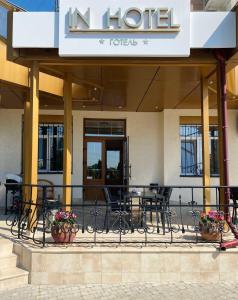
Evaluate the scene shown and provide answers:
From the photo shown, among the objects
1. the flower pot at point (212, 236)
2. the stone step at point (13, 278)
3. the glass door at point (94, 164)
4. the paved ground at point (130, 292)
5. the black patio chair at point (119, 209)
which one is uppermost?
the glass door at point (94, 164)

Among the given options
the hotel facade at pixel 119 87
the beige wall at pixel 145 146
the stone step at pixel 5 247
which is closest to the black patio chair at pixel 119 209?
the hotel facade at pixel 119 87

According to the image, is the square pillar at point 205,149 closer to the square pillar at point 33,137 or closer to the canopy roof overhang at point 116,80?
the canopy roof overhang at point 116,80

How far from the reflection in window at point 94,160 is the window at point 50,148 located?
908mm

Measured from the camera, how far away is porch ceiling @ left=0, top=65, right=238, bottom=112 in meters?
6.70

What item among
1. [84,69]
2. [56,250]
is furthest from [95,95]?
Result: [56,250]

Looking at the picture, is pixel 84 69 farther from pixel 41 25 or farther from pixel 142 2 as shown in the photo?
pixel 142 2

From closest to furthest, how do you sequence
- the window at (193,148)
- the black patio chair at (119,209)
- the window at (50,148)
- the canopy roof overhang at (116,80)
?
the black patio chair at (119,209)
the canopy roof overhang at (116,80)
the window at (50,148)
the window at (193,148)

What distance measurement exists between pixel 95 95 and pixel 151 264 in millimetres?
4890

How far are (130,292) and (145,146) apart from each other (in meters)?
6.74

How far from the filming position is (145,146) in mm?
11008

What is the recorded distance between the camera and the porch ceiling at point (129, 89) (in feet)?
22.0

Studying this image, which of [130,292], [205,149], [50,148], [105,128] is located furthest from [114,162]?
[130,292]

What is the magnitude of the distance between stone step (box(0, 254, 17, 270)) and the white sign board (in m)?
3.08

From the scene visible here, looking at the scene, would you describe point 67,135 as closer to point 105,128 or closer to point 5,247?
point 5,247
